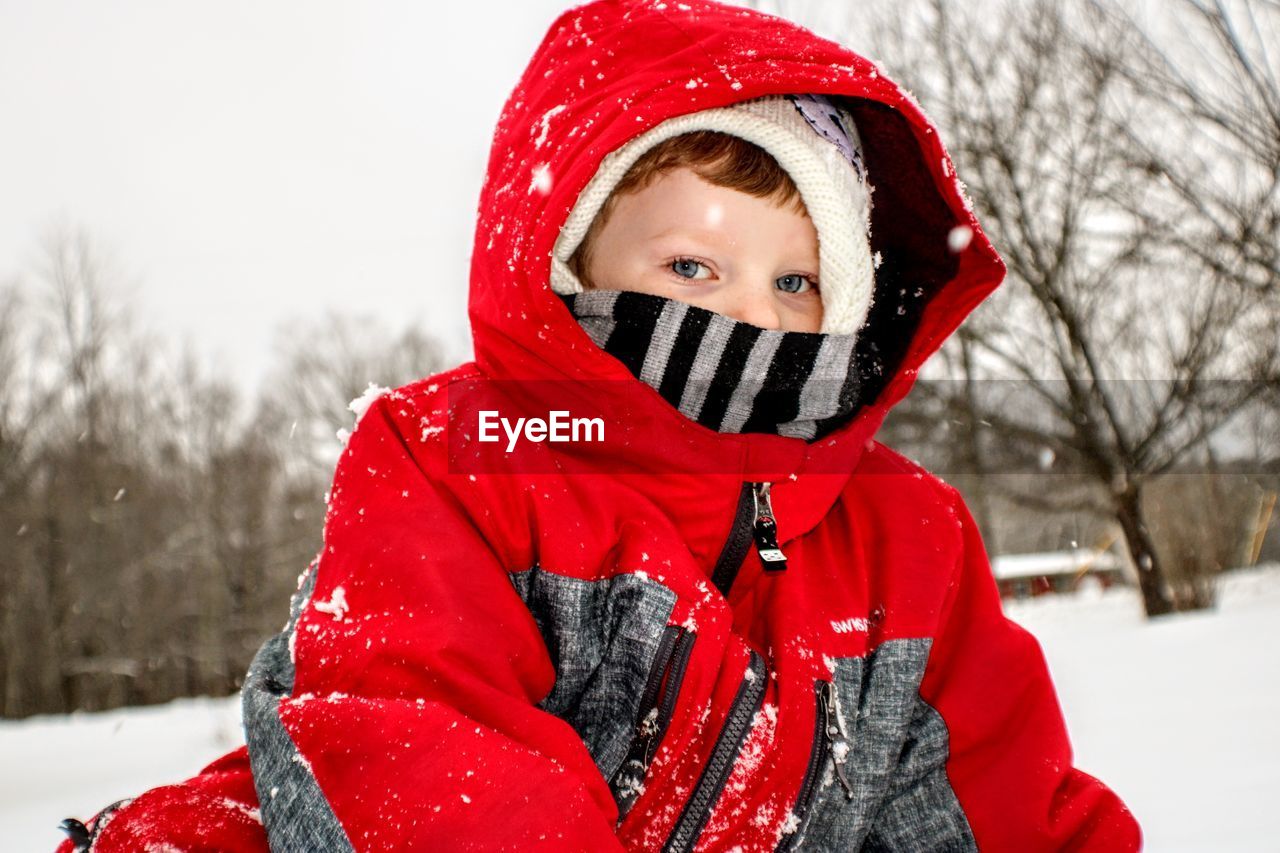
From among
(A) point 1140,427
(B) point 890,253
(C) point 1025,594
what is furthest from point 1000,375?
(C) point 1025,594

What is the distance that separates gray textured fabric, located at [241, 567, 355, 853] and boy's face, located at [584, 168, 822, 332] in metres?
0.82

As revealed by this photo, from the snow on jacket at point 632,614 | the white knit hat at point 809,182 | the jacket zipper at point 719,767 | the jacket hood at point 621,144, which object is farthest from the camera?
the white knit hat at point 809,182

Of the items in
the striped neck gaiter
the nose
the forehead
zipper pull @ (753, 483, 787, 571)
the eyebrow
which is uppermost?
the forehead

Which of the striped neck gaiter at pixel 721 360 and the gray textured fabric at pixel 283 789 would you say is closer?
the gray textured fabric at pixel 283 789

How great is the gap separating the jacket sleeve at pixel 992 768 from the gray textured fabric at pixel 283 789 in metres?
0.86

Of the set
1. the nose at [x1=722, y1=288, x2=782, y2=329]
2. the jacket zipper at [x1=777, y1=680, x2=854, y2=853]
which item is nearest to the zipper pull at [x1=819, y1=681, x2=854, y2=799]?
the jacket zipper at [x1=777, y1=680, x2=854, y2=853]

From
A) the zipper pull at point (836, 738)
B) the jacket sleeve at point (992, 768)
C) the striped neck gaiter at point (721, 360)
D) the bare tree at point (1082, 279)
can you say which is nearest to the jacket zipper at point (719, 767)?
the zipper pull at point (836, 738)

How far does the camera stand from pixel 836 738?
1.26 m

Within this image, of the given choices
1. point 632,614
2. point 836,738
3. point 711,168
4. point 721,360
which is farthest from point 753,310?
point 836,738

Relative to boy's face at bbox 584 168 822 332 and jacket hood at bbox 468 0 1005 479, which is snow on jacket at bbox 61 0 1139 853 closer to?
jacket hood at bbox 468 0 1005 479

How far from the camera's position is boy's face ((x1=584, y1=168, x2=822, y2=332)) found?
1378 millimetres

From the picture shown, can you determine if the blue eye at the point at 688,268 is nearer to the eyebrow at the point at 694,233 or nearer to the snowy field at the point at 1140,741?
the eyebrow at the point at 694,233

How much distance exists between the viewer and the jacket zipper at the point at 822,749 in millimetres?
1228

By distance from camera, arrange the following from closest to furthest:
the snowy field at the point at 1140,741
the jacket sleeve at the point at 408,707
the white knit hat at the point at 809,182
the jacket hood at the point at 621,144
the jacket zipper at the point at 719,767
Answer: the jacket sleeve at the point at 408,707, the jacket zipper at the point at 719,767, the jacket hood at the point at 621,144, the white knit hat at the point at 809,182, the snowy field at the point at 1140,741
